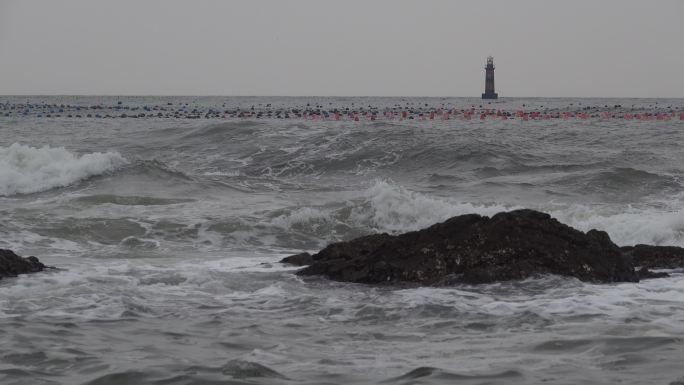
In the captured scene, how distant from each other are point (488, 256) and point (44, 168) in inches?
634

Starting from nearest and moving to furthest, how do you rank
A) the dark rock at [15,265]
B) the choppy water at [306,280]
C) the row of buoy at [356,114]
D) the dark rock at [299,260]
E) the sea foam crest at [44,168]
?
1. the choppy water at [306,280]
2. the dark rock at [15,265]
3. the dark rock at [299,260]
4. the sea foam crest at [44,168]
5. the row of buoy at [356,114]

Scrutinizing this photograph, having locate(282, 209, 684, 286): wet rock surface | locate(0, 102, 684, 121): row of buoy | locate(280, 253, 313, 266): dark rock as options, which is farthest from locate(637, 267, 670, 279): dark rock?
locate(0, 102, 684, 121): row of buoy

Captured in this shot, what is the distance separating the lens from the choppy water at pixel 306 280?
227 inches

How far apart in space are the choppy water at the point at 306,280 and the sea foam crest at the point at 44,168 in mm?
68

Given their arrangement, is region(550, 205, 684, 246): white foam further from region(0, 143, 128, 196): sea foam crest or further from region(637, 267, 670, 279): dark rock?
region(0, 143, 128, 196): sea foam crest

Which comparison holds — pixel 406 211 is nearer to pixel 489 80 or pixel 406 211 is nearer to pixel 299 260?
pixel 299 260

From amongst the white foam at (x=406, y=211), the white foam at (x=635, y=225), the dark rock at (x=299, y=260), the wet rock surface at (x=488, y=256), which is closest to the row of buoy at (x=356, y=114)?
the white foam at (x=406, y=211)

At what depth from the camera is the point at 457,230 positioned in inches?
370

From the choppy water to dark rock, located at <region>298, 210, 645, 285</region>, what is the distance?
1.10 ft

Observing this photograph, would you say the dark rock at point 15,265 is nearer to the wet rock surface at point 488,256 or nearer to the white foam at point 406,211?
the wet rock surface at point 488,256

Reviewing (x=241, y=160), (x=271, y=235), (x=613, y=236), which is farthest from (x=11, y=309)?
(x=241, y=160)

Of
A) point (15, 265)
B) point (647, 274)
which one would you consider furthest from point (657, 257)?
point (15, 265)

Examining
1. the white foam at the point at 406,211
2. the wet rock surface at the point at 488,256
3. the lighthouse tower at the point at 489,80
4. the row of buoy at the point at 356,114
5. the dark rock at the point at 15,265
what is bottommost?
the white foam at the point at 406,211

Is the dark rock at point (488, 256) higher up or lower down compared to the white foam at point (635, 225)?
higher up
